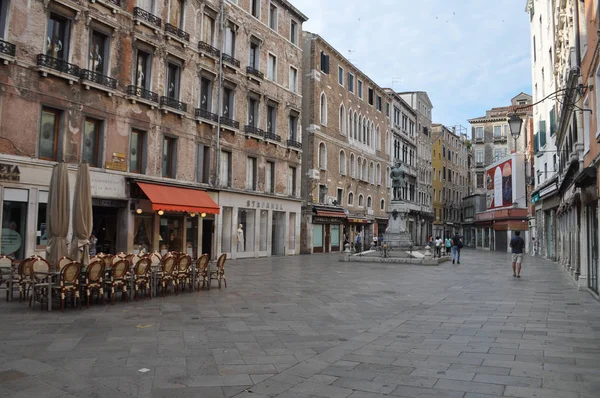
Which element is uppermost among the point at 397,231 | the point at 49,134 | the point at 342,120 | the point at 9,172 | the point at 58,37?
the point at 342,120

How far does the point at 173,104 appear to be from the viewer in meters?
22.4

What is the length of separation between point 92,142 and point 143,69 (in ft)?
14.6

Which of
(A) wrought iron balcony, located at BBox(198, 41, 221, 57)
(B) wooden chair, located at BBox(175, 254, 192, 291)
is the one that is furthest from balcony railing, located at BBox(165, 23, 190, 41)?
(B) wooden chair, located at BBox(175, 254, 192, 291)

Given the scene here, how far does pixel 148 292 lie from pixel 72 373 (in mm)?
6740

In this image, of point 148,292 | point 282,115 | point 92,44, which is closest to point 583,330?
point 148,292

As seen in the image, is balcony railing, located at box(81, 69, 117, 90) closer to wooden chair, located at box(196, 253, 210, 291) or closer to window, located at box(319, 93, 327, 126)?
wooden chair, located at box(196, 253, 210, 291)

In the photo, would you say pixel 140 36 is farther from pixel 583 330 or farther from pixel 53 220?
pixel 583 330

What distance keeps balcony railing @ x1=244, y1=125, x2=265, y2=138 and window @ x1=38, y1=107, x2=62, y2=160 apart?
11691 mm

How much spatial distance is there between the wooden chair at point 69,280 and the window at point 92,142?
986cm

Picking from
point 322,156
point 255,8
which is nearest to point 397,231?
point 322,156

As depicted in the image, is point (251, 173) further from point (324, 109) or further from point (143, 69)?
point (324, 109)

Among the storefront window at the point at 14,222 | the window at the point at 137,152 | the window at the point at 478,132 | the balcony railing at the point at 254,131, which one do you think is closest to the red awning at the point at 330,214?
the balcony railing at the point at 254,131

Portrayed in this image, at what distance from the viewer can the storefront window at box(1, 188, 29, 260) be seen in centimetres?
1555

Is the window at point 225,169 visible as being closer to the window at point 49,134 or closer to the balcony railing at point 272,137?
the balcony railing at point 272,137
